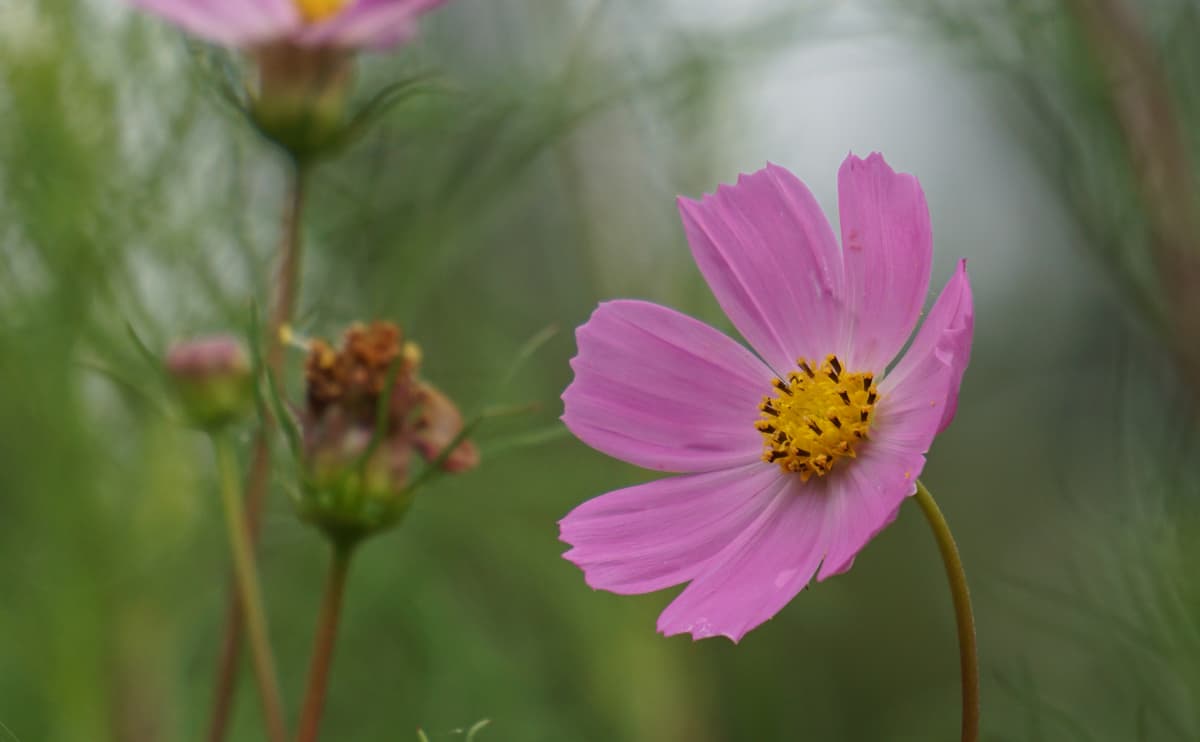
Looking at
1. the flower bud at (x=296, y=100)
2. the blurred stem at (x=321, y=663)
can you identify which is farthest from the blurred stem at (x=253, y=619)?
the flower bud at (x=296, y=100)

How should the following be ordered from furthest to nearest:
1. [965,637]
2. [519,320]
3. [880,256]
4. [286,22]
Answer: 1. [519,320]
2. [286,22]
3. [880,256]
4. [965,637]

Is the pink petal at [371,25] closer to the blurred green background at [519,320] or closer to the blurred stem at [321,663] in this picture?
the blurred green background at [519,320]

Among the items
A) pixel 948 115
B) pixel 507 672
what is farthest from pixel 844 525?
pixel 948 115

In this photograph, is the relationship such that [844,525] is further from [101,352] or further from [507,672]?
[507,672]

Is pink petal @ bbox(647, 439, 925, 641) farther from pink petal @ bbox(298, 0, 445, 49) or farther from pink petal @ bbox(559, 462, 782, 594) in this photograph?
pink petal @ bbox(298, 0, 445, 49)

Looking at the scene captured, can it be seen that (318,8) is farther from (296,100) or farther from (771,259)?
(771,259)

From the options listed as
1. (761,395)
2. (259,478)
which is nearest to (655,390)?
(761,395)

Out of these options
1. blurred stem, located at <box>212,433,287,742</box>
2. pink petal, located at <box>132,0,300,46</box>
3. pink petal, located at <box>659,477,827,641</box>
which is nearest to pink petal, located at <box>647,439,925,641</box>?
pink petal, located at <box>659,477,827,641</box>
